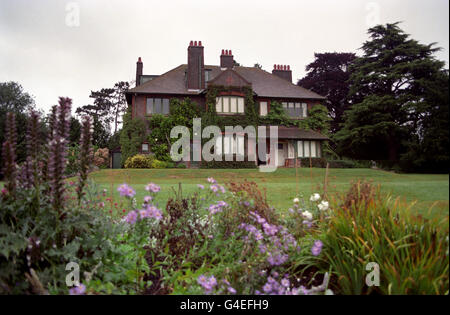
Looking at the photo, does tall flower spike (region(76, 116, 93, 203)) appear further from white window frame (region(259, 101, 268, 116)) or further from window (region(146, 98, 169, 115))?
white window frame (region(259, 101, 268, 116))

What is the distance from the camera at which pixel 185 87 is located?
2100cm

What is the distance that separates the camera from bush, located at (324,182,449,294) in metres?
2.01

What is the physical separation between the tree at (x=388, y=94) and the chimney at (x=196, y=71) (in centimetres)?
1789

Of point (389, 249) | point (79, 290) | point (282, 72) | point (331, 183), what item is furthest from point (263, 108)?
point (79, 290)

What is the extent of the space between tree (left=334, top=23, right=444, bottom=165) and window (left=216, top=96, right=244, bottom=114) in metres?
16.2

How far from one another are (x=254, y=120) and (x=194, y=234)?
17.6 meters

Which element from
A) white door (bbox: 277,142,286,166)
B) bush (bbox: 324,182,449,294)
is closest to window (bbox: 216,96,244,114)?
white door (bbox: 277,142,286,166)

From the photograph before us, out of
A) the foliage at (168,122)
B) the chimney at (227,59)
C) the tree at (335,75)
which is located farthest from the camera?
the chimney at (227,59)

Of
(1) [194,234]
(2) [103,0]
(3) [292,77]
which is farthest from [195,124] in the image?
(1) [194,234]

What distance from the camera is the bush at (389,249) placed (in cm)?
201

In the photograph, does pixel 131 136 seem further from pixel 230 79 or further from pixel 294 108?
pixel 294 108

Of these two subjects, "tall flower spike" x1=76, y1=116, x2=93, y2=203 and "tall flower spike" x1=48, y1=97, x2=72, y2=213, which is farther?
"tall flower spike" x1=76, y1=116, x2=93, y2=203

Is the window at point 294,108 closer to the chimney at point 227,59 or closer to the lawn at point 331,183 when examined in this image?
the chimney at point 227,59

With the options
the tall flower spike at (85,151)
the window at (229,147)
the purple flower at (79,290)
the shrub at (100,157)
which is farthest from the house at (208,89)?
the purple flower at (79,290)
